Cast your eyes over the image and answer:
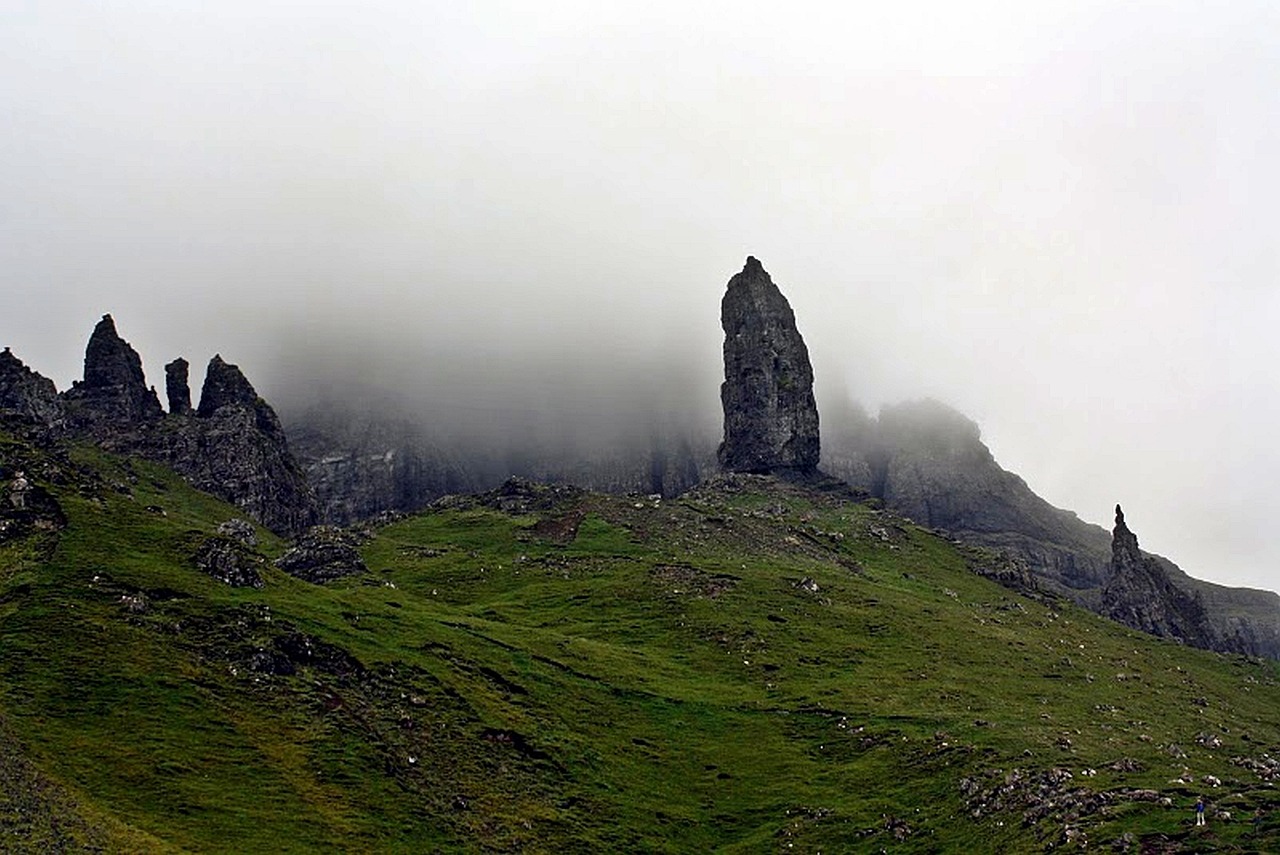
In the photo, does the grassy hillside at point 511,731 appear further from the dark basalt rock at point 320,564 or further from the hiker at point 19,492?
the dark basalt rock at point 320,564

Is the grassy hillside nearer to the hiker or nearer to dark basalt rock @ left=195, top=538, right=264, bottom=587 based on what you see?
dark basalt rock @ left=195, top=538, right=264, bottom=587

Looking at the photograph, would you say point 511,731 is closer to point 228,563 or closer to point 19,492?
point 228,563

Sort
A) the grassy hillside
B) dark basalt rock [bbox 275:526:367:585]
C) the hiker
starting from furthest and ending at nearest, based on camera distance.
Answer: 1. dark basalt rock [bbox 275:526:367:585]
2. the hiker
3. the grassy hillside

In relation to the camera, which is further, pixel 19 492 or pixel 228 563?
pixel 228 563

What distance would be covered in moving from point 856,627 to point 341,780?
10900cm

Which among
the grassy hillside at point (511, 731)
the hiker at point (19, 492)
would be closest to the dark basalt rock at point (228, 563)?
the grassy hillside at point (511, 731)

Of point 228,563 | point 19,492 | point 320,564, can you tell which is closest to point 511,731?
point 228,563

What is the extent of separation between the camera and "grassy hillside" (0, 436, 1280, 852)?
79.1 metres

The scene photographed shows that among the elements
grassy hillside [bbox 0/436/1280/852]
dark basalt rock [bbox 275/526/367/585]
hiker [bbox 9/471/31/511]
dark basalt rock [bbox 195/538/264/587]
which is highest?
hiker [bbox 9/471/31/511]

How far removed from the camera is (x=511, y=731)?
111 meters

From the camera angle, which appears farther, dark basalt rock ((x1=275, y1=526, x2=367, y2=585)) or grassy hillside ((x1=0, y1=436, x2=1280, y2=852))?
dark basalt rock ((x1=275, y1=526, x2=367, y2=585))

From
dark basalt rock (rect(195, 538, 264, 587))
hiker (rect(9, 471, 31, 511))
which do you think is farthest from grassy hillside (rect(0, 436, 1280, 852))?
hiker (rect(9, 471, 31, 511))

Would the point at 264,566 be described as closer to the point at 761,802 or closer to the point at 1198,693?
the point at 761,802

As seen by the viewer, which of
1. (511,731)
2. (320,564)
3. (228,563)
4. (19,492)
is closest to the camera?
(511,731)
